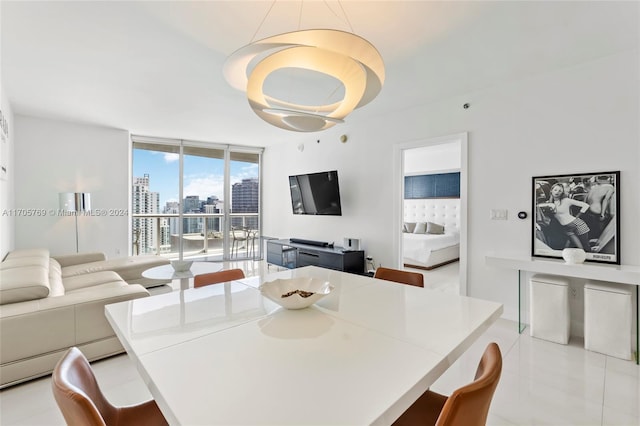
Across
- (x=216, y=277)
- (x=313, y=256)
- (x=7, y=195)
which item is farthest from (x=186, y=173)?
(x=216, y=277)

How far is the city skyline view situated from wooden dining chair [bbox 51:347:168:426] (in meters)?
5.67

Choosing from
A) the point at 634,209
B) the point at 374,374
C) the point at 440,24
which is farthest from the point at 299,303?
the point at 634,209

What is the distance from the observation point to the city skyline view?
6023 mm

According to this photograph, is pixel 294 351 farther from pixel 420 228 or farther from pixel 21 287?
pixel 420 228

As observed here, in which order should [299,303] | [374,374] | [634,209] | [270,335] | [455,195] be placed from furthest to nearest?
1. [455,195]
2. [634,209]
3. [299,303]
4. [270,335]
5. [374,374]

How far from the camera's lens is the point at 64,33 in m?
2.40

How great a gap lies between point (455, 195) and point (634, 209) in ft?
14.0

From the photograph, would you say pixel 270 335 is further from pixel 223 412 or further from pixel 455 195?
pixel 455 195

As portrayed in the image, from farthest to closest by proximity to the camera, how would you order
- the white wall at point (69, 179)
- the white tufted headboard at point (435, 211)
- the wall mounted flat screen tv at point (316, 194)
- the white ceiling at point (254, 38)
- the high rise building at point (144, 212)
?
1. the white tufted headboard at point (435, 211)
2. the high rise building at point (144, 212)
3. the wall mounted flat screen tv at point (316, 194)
4. the white wall at point (69, 179)
5. the white ceiling at point (254, 38)

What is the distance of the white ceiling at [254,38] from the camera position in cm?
211

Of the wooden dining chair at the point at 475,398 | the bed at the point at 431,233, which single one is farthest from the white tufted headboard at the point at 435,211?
the wooden dining chair at the point at 475,398

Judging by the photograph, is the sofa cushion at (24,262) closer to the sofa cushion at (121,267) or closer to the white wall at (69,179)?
the sofa cushion at (121,267)

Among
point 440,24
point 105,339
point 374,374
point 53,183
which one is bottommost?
point 105,339

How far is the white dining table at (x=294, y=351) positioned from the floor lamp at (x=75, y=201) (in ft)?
13.9
